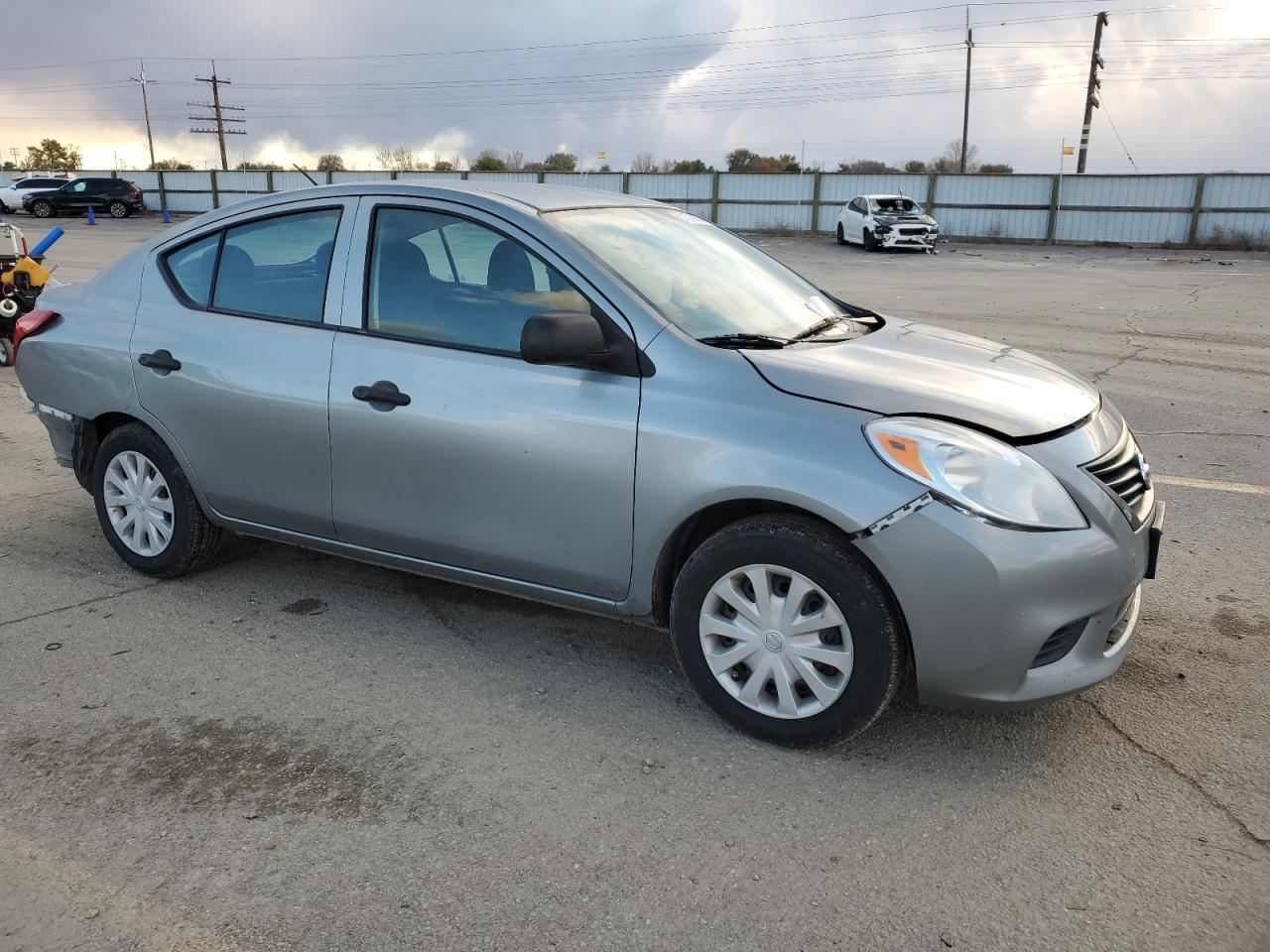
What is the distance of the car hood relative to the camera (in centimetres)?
313

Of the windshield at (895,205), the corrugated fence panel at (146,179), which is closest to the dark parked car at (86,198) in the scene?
the corrugated fence panel at (146,179)

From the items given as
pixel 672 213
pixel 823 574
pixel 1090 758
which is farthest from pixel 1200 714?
pixel 672 213

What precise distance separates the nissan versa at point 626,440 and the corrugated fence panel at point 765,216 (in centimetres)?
Result: 3455

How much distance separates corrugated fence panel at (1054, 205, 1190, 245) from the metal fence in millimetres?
32

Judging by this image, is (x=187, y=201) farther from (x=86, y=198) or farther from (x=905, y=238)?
(x=905, y=238)

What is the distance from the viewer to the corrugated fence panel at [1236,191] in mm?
31500

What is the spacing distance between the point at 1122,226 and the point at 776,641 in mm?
35143

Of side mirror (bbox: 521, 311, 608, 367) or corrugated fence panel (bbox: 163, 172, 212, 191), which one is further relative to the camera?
corrugated fence panel (bbox: 163, 172, 212, 191)

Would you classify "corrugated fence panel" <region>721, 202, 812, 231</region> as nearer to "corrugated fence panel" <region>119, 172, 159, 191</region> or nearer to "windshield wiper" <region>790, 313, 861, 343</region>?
"corrugated fence panel" <region>119, 172, 159, 191</region>

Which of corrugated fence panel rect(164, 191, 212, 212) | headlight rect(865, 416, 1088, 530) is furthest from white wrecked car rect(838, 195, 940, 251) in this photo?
corrugated fence panel rect(164, 191, 212, 212)

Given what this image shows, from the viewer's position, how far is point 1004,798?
9.83 ft

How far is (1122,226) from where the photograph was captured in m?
33.5

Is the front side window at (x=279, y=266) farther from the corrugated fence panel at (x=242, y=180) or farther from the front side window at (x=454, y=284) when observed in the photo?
the corrugated fence panel at (x=242, y=180)

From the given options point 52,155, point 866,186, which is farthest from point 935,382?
point 52,155
